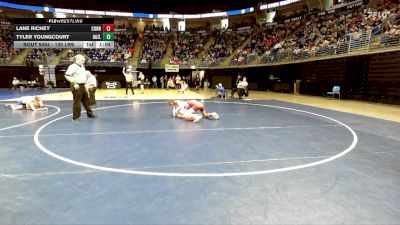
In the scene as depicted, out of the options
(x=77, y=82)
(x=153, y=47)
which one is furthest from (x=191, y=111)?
(x=153, y=47)

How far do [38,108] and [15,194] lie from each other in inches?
367

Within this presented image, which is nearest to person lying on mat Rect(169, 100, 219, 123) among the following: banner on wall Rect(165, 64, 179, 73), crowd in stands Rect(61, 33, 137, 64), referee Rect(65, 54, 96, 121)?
referee Rect(65, 54, 96, 121)

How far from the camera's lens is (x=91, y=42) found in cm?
1302

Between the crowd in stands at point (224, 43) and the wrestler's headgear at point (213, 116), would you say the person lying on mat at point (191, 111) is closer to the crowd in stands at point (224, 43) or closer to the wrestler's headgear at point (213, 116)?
the wrestler's headgear at point (213, 116)

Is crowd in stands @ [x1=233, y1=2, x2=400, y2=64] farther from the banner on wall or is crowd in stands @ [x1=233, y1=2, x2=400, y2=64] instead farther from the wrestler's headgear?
the wrestler's headgear

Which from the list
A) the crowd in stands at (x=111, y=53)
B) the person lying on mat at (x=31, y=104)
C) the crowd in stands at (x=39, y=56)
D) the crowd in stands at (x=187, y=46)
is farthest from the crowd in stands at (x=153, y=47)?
the person lying on mat at (x=31, y=104)

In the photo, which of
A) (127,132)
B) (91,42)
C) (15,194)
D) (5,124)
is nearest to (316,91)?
(91,42)

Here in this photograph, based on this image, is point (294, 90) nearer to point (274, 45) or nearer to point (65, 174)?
point (274, 45)

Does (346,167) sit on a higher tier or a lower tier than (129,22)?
lower

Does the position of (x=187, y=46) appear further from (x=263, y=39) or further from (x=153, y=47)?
(x=263, y=39)
